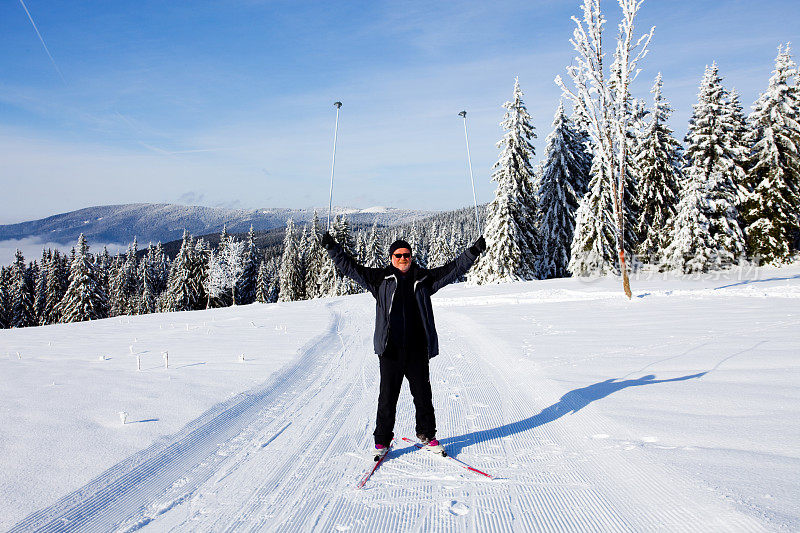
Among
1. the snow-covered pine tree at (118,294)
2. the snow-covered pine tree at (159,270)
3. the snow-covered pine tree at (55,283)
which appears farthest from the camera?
the snow-covered pine tree at (159,270)

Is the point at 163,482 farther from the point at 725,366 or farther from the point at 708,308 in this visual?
the point at 708,308

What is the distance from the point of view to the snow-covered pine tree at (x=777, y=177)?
81.8 ft

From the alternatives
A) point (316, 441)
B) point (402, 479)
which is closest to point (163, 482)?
point (316, 441)

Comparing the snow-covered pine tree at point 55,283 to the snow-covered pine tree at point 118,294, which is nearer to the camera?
the snow-covered pine tree at point 55,283

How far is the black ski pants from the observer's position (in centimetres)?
431

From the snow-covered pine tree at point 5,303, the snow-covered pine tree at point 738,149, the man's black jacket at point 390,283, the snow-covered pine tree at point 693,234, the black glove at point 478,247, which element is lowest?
the snow-covered pine tree at point 5,303

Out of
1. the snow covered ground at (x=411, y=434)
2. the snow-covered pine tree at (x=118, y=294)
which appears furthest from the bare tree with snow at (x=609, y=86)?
the snow-covered pine tree at (x=118, y=294)

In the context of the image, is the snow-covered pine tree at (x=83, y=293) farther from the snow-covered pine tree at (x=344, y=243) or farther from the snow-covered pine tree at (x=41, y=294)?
the snow-covered pine tree at (x=344, y=243)

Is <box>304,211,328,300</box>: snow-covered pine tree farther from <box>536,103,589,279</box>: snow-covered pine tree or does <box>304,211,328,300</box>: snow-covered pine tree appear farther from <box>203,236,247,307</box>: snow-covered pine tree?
<box>536,103,589,279</box>: snow-covered pine tree

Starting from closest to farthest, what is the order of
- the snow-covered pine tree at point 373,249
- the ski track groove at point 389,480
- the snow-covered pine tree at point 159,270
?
the ski track groove at point 389,480 < the snow-covered pine tree at point 373,249 < the snow-covered pine tree at point 159,270

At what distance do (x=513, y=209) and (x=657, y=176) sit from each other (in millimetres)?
10118

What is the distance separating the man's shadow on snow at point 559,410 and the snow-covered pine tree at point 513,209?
23.8 meters

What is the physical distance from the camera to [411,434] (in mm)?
4918

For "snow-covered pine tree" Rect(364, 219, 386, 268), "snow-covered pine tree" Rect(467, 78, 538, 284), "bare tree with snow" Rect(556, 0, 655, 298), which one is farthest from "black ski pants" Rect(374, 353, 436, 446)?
"snow-covered pine tree" Rect(364, 219, 386, 268)
